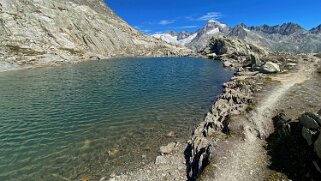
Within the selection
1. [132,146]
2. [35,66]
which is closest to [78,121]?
[132,146]

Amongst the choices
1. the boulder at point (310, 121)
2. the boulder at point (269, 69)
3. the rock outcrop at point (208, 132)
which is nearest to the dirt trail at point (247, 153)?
the rock outcrop at point (208, 132)

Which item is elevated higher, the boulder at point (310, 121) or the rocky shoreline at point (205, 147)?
the boulder at point (310, 121)

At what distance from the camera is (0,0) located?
164m

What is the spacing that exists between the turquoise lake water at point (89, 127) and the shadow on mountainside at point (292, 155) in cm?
1159

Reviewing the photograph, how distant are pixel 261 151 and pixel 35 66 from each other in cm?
12415

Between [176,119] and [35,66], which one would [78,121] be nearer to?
[176,119]

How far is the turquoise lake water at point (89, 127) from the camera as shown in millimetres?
27380

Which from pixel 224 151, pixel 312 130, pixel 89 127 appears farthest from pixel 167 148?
pixel 312 130

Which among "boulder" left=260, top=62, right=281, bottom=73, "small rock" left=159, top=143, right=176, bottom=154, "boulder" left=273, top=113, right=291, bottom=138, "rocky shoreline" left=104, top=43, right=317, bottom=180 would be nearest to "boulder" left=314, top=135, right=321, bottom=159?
"rocky shoreline" left=104, top=43, right=317, bottom=180

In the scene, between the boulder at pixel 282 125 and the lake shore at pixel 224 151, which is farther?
the boulder at pixel 282 125

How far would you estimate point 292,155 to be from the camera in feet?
76.1

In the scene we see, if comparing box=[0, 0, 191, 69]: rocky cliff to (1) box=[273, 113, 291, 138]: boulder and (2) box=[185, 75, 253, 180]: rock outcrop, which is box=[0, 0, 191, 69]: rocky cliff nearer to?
(2) box=[185, 75, 253, 180]: rock outcrop

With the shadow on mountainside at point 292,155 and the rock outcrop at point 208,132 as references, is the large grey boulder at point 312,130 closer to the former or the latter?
the shadow on mountainside at point 292,155

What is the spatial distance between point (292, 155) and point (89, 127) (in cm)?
2649
